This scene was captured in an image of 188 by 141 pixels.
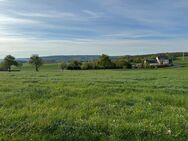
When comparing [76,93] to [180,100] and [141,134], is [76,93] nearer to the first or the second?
[180,100]

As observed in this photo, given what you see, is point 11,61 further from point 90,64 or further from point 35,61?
point 90,64

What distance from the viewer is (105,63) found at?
382 feet

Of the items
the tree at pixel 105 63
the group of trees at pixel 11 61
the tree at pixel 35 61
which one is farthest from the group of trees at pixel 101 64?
the group of trees at pixel 11 61

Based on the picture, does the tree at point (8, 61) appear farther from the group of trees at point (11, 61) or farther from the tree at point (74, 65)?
the tree at point (74, 65)

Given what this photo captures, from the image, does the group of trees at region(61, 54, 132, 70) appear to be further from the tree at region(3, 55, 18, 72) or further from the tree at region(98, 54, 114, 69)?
the tree at region(3, 55, 18, 72)

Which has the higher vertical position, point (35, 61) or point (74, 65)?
point (35, 61)

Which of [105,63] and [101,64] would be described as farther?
[105,63]

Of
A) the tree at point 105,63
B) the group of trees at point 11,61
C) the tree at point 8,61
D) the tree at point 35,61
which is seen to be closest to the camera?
the tree at point 105,63

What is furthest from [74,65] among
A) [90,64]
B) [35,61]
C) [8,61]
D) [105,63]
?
[8,61]

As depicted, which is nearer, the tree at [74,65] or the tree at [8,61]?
the tree at [74,65]

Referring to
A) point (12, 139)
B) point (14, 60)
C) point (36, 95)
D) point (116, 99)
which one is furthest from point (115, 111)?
point (14, 60)

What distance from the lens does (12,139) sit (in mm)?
7688

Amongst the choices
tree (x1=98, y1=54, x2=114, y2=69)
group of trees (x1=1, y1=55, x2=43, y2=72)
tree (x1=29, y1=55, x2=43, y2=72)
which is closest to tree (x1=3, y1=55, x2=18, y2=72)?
group of trees (x1=1, y1=55, x2=43, y2=72)

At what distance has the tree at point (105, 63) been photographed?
379 feet
